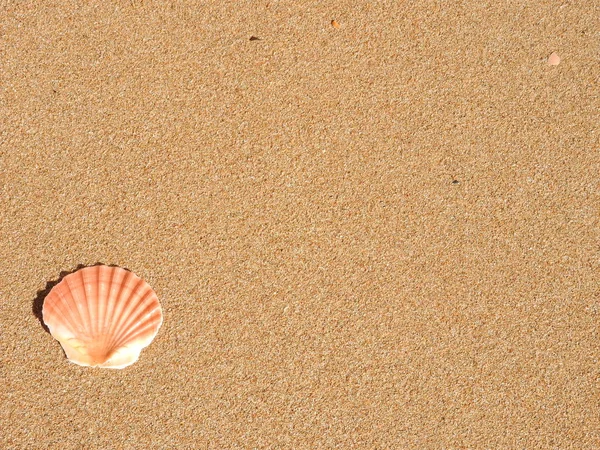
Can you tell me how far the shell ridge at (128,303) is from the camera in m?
1.32

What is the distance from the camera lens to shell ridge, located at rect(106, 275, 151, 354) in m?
1.32

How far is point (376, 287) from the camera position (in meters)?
1.42

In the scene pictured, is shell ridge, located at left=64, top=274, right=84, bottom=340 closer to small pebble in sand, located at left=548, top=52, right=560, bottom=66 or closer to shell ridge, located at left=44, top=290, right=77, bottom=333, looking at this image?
shell ridge, located at left=44, top=290, right=77, bottom=333

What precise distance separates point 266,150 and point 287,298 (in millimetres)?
405

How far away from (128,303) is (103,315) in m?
0.07

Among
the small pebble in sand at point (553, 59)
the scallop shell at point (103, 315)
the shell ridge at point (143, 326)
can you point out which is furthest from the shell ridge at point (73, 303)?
the small pebble in sand at point (553, 59)

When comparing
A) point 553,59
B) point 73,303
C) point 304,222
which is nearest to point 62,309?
point 73,303

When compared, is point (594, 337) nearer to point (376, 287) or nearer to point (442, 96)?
point (376, 287)

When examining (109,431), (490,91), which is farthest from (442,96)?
(109,431)

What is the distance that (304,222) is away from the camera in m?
1.43

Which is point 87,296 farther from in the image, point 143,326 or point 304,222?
point 304,222

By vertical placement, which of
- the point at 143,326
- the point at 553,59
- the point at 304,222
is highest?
the point at 553,59

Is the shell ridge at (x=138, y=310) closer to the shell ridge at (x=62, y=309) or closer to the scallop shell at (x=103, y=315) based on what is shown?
the scallop shell at (x=103, y=315)

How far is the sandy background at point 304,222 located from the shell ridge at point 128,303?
0.14 feet
